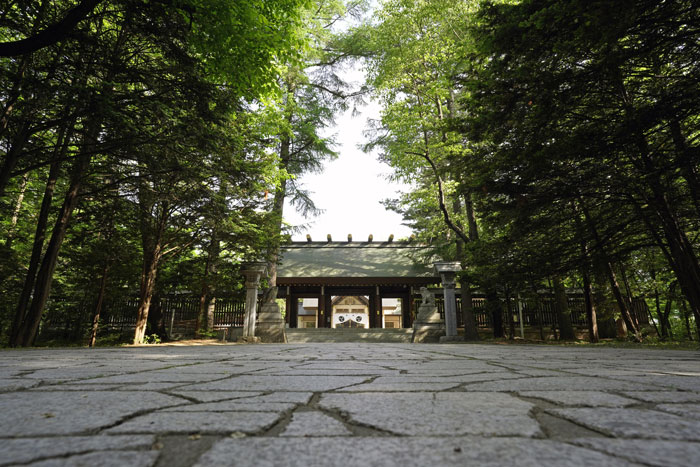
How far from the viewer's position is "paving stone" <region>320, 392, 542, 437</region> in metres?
0.86

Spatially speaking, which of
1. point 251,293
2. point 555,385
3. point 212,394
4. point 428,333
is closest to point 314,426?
point 212,394

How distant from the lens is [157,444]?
2.45 feet

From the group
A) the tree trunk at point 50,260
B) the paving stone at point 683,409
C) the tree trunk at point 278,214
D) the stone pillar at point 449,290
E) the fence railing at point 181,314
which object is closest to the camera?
the paving stone at point 683,409

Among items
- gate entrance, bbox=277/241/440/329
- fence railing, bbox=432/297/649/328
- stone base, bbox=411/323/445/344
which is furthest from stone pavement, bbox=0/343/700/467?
gate entrance, bbox=277/241/440/329

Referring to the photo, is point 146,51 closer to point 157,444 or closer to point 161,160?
point 161,160

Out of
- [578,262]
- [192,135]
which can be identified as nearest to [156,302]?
[192,135]

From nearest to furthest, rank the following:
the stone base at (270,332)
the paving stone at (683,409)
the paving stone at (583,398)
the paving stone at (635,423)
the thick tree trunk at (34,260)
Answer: the paving stone at (635,423) → the paving stone at (683,409) → the paving stone at (583,398) → the thick tree trunk at (34,260) → the stone base at (270,332)

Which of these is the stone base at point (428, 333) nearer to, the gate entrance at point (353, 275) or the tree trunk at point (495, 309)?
the tree trunk at point (495, 309)

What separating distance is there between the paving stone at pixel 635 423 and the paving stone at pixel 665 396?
0.29 meters

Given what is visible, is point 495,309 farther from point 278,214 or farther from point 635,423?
point 635,423

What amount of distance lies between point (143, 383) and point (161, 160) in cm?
572

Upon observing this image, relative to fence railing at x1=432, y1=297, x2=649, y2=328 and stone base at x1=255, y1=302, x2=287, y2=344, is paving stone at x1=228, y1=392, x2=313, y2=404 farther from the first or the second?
fence railing at x1=432, y1=297, x2=649, y2=328

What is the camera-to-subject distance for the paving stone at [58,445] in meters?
0.65

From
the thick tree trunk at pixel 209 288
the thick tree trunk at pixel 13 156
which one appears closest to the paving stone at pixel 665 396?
the thick tree trunk at pixel 13 156
